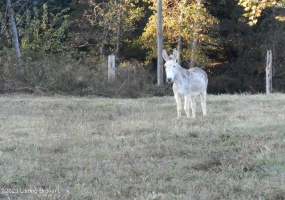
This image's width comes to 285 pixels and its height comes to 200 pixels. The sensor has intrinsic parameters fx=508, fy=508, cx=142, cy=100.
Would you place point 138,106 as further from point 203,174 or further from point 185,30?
point 185,30

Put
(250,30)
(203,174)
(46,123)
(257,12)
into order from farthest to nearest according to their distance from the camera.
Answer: (250,30) < (46,123) < (257,12) < (203,174)

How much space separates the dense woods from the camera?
25.6m

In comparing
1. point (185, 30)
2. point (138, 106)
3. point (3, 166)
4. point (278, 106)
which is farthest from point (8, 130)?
point (185, 30)

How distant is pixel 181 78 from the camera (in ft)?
42.3

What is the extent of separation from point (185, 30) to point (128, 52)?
5949mm

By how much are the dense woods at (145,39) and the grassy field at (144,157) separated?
11948 mm

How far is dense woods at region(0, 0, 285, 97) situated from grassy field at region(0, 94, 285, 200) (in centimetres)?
1195

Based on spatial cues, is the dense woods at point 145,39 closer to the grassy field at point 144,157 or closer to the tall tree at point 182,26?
the tall tree at point 182,26

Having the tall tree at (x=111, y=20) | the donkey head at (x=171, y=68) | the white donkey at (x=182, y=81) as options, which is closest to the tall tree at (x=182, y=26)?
the tall tree at (x=111, y=20)

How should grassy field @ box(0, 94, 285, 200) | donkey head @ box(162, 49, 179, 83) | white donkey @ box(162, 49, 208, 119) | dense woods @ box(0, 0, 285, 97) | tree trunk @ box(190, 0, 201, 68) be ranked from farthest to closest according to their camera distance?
tree trunk @ box(190, 0, 201, 68) < dense woods @ box(0, 0, 285, 97) < white donkey @ box(162, 49, 208, 119) < donkey head @ box(162, 49, 179, 83) < grassy field @ box(0, 94, 285, 200)

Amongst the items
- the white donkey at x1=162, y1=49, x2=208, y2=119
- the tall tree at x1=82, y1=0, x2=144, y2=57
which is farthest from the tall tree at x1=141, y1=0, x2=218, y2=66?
the white donkey at x1=162, y1=49, x2=208, y2=119

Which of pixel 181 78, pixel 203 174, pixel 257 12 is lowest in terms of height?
pixel 203 174

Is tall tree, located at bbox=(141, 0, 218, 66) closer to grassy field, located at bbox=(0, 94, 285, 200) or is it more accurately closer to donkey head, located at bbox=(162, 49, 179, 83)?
grassy field, located at bbox=(0, 94, 285, 200)

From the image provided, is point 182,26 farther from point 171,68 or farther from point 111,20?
point 171,68
